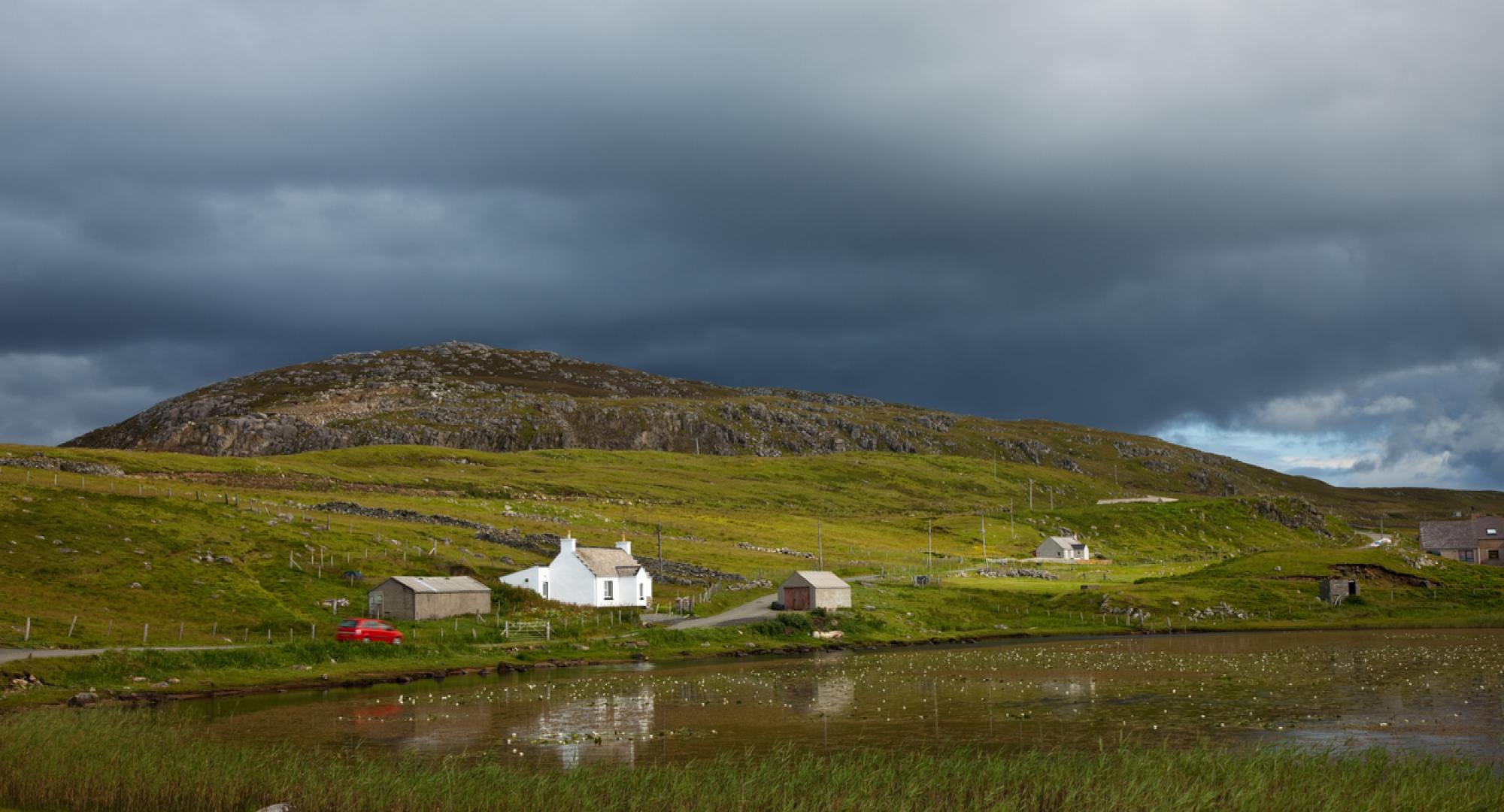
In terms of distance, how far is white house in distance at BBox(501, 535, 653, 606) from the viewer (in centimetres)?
9481

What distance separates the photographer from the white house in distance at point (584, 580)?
311ft

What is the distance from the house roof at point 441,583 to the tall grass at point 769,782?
4718 centimetres

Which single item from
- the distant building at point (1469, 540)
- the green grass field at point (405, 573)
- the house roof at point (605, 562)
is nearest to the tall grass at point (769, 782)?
the green grass field at point (405, 573)

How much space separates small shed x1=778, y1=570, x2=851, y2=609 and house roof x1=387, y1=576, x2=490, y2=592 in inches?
976

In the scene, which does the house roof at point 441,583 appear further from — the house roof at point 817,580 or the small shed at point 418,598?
the house roof at point 817,580

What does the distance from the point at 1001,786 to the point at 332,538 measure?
83.7 metres

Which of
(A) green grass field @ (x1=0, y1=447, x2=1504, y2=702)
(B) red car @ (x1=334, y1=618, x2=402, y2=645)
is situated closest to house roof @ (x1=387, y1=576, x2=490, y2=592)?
(A) green grass field @ (x1=0, y1=447, x2=1504, y2=702)

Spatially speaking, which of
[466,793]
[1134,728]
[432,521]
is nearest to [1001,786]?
[466,793]

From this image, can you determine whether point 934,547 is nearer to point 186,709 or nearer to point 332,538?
point 332,538

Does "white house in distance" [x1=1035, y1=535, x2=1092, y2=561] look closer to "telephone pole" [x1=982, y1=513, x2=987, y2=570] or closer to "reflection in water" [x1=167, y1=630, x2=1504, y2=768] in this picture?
"telephone pole" [x1=982, y1=513, x2=987, y2=570]

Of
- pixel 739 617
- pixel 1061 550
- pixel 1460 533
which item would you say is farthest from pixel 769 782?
pixel 1460 533

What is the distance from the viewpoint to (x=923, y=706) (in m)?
49.6

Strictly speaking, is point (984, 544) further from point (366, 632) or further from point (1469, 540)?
point (366, 632)

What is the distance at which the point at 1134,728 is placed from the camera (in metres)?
41.2
